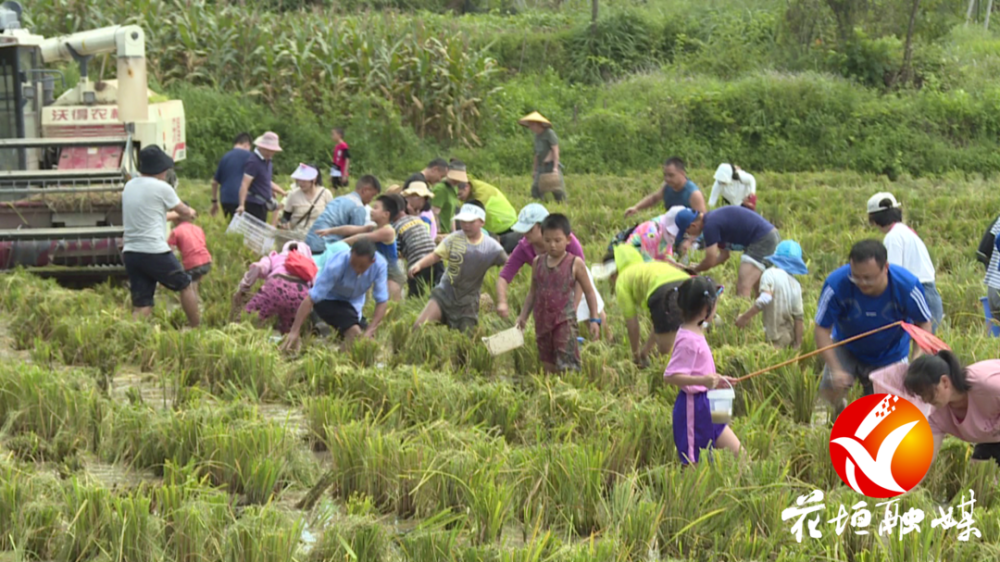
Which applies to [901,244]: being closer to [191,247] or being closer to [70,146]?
[191,247]

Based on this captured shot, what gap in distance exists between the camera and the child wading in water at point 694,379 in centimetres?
525

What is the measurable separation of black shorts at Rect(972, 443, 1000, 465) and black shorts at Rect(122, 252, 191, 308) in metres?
5.38

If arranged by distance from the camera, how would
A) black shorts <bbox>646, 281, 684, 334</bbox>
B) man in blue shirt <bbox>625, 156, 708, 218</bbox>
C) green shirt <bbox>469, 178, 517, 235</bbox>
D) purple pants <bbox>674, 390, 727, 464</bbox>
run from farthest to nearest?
green shirt <bbox>469, 178, 517, 235</bbox> → man in blue shirt <bbox>625, 156, 708, 218</bbox> → black shorts <bbox>646, 281, 684, 334</bbox> → purple pants <bbox>674, 390, 727, 464</bbox>

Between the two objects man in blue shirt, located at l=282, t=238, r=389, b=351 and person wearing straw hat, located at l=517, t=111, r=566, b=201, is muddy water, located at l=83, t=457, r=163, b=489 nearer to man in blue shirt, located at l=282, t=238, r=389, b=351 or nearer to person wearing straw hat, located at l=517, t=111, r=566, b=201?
man in blue shirt, located at l=282, t=238, r=389, b=351

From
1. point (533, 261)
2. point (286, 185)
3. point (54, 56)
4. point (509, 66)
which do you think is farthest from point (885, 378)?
point (509, 66)

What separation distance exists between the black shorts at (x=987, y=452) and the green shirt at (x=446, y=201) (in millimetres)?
6015

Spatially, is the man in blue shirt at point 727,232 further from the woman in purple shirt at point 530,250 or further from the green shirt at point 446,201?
the green shirt at point 446,201

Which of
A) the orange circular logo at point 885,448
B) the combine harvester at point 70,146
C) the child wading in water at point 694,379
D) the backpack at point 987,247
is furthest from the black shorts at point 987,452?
the combine harvester at point 70,146

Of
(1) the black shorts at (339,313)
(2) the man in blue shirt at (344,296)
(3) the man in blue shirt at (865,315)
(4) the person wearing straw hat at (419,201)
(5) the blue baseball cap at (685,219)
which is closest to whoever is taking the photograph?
(3) the man in blue shirt at (865,315)

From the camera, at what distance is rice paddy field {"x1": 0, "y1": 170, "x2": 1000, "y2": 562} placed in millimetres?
4520

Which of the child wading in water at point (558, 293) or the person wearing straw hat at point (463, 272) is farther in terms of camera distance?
the person wearing straw hat at point (463, 272)

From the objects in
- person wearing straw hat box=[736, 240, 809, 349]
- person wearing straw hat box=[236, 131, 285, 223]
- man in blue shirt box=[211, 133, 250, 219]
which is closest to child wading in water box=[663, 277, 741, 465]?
person wearing straw hat box=[736, 240, 809, 349]

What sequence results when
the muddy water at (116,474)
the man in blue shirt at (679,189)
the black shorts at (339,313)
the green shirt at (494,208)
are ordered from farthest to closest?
the green shirt at (494,208), the man in blue shirt at (679,189), the black shorts at (339,313), the muddy water at (116,474)

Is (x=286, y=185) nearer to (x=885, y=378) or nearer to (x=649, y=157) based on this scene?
(x=649, y=157)
